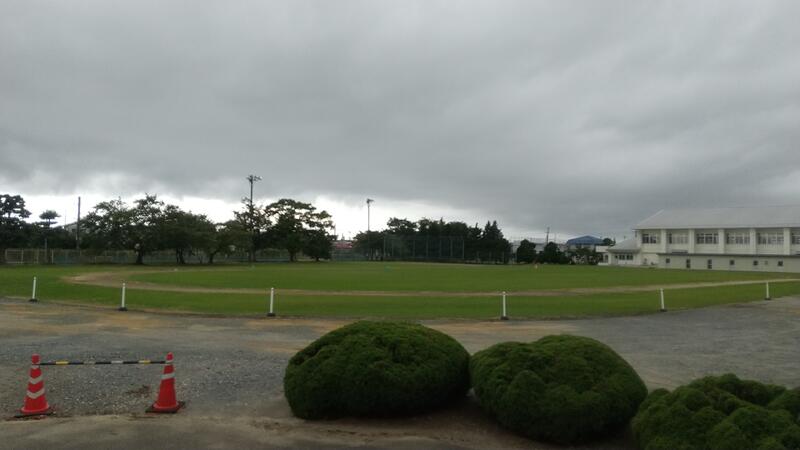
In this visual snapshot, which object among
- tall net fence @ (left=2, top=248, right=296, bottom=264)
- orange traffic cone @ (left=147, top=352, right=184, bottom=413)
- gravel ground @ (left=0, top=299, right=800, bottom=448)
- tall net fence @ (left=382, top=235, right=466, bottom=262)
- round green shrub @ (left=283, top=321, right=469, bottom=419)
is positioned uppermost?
tall net fence @ (left=382, top=235, right=466, bottom=262)

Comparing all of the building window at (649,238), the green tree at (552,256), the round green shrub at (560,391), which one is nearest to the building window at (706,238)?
the building window at (649,238)

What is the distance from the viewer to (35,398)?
7387mm

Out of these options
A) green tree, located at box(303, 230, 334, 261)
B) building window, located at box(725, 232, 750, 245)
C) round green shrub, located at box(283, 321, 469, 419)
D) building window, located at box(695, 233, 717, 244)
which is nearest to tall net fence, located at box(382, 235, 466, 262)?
green tree, located at box(303, 230, 334, 261)

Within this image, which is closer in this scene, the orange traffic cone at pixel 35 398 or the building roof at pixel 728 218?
the orange traffic cone at pixel 35 398

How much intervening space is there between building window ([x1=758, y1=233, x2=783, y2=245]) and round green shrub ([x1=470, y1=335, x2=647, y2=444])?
97.8 metres

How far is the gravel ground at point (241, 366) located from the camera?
6.33 m

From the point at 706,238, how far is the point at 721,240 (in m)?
2.88

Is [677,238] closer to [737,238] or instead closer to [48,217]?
[737,238]

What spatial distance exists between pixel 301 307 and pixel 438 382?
16147 millimetres

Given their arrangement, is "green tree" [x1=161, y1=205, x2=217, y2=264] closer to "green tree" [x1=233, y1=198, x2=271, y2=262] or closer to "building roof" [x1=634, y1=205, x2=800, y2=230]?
"green tree" [x1=233, y1=198, x2=271, y2=262]

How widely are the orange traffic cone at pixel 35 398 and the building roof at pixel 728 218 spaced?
99947 mm

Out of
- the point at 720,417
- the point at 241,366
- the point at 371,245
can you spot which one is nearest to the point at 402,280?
the point at 241,366

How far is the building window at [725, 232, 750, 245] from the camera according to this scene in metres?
90.4

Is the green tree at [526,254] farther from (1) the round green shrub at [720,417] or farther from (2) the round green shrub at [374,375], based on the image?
(1) the round green shrub at [720,417]
